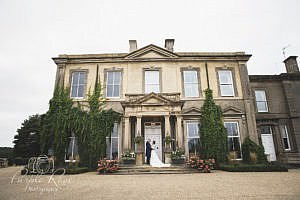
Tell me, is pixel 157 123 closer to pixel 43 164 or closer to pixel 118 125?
pixel 118 125

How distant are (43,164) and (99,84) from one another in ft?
21.5

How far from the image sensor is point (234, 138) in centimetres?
1367

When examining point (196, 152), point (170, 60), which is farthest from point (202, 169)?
point (170, 60)

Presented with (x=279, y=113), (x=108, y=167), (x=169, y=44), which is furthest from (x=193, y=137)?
(x=279, y=113)

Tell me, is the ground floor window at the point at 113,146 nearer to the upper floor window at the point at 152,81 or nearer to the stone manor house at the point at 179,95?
the stone manor house at the point at 179,95

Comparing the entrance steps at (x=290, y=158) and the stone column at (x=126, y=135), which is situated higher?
the stone column at (x=126, y=135)

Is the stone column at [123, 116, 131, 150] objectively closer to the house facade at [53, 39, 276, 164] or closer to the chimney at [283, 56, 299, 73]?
the house facade at [53, 39, 276, 164]

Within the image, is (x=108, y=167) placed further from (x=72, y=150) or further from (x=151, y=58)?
(x=151, y=58)

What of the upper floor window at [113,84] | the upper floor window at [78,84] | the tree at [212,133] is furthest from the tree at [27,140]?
the tree at [212,133]

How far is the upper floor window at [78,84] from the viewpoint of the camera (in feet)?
47.6

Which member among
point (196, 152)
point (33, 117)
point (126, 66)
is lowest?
point (196, 152)

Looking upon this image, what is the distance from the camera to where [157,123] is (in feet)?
45.3

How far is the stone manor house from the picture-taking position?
13133mm


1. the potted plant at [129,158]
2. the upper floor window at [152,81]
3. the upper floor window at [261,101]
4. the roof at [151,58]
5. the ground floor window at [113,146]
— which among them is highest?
the roof at [151,58]
